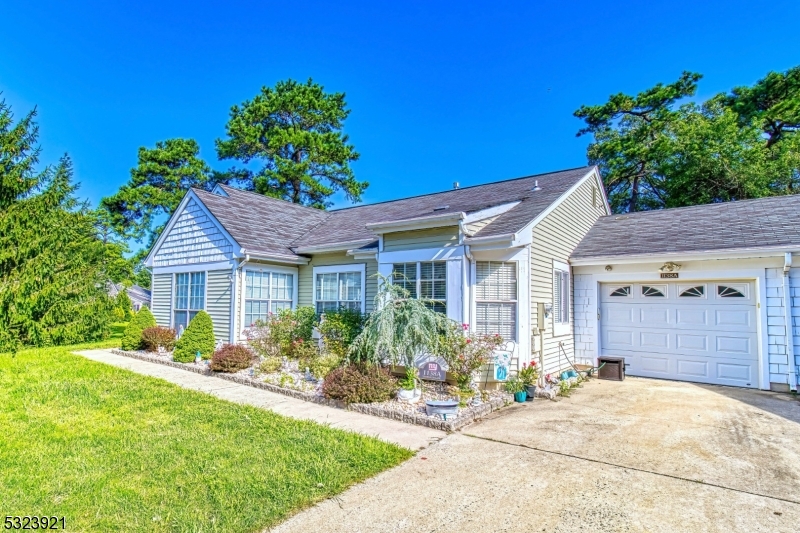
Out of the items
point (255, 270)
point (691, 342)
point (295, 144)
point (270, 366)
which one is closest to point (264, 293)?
point (255, 270)

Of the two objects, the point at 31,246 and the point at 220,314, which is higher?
the point at 31,246

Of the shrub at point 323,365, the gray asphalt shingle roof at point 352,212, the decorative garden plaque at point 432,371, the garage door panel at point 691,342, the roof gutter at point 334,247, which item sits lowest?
the shrub at point 323,365

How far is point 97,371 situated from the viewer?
924cm

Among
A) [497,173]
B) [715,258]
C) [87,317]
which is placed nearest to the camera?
[715,258]

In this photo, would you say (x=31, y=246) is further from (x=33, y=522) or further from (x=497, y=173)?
(x=497, y=173)

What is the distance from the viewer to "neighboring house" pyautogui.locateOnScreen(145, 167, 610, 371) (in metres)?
8.12

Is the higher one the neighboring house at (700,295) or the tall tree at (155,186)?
the tall tree at (155,186)

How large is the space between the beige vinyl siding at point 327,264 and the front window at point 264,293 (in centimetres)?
34

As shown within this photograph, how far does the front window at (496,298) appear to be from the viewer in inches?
318

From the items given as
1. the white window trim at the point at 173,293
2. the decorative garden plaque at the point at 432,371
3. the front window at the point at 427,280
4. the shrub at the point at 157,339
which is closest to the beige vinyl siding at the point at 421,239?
the front window at the point at 427,280

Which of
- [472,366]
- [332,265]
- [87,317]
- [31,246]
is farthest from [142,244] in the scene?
[472,366]

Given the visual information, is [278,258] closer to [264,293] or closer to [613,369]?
[264,293]

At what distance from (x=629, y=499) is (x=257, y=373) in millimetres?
7635

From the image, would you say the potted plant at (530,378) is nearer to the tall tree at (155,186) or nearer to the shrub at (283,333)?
the shrub at (283,333)
